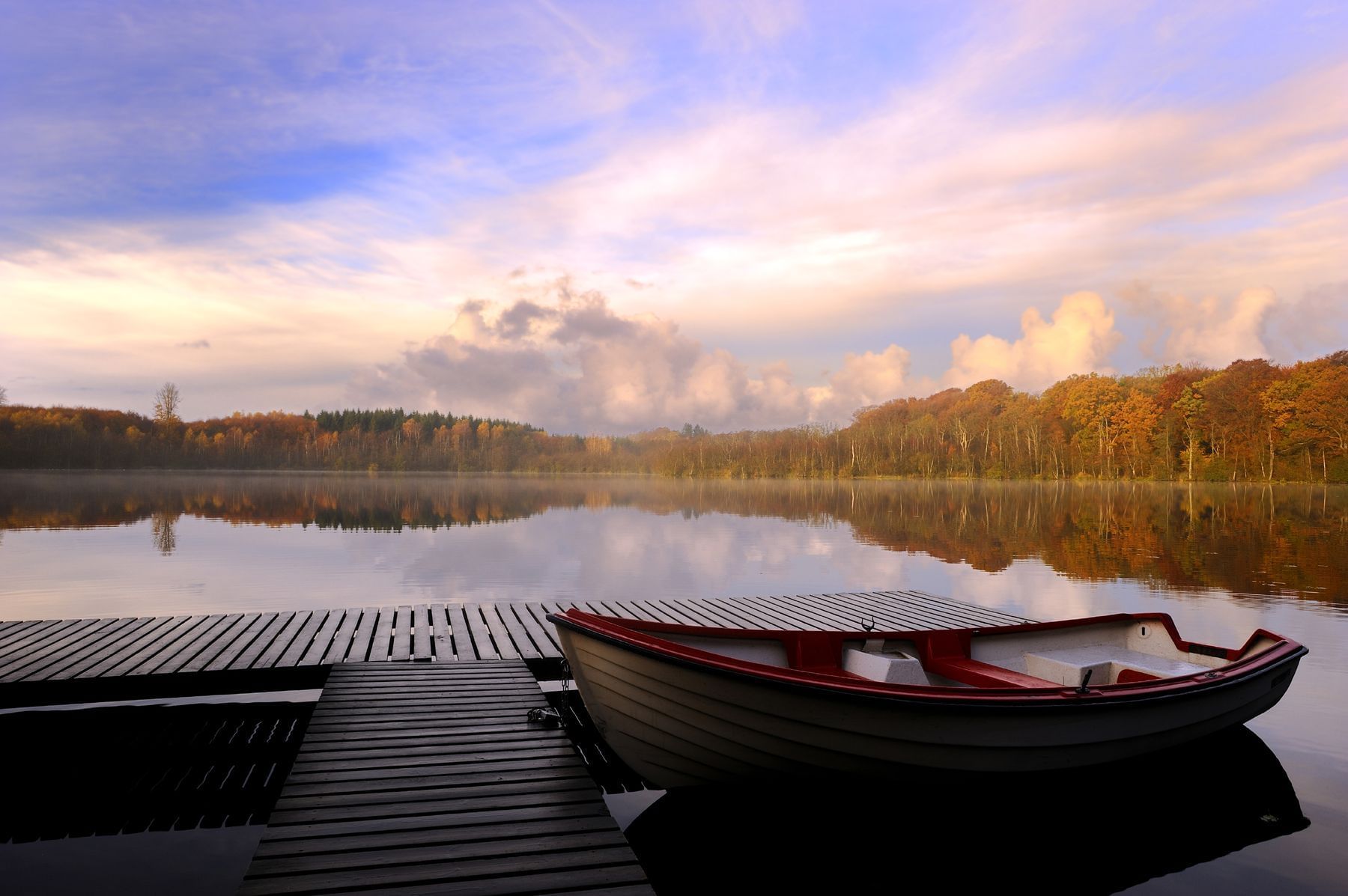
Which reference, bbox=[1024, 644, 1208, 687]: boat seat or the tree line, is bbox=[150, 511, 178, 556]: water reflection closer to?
bbox=[1024, 644, 1208, 687]: boat seat

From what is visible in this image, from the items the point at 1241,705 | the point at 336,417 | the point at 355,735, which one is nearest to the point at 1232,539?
the point at 1241,705

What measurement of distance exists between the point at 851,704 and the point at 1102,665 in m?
3.29

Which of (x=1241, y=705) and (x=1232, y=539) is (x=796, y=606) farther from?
(x=1232, y=539)

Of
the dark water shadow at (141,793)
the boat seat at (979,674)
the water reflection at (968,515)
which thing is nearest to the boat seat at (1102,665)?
the boat seat at (979,674)

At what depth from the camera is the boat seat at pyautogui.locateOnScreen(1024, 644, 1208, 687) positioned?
7.02m

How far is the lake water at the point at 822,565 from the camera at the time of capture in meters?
7.39

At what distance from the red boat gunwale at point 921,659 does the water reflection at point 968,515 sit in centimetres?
1059

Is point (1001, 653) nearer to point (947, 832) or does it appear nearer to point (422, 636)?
point (947, 832)

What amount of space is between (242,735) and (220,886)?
9.31ft

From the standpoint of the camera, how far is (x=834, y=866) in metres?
5.38

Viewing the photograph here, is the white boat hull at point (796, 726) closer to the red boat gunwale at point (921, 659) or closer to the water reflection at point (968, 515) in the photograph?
the red boat gunwale at point (921, 659)

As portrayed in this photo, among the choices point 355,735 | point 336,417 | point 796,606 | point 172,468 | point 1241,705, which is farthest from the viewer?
point 336,417

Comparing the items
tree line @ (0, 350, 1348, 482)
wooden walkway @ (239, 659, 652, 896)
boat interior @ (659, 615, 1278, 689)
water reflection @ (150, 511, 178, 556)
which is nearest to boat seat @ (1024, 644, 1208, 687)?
boat interior @ (659, 615, 1278, 689)

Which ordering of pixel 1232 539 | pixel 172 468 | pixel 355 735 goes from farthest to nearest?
1. pixel 172 468
2. pixel 1232 539
3. pixel 355 735
